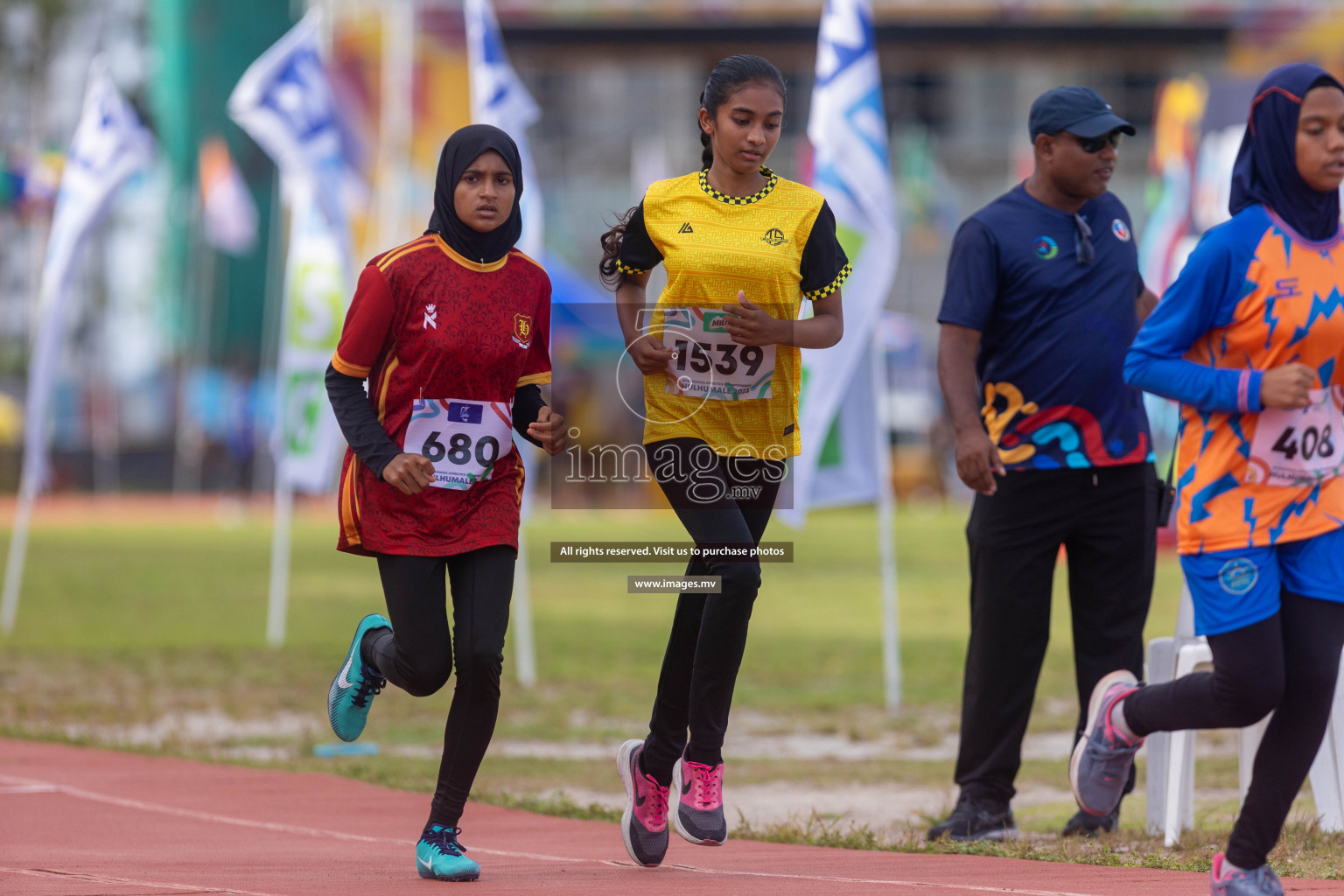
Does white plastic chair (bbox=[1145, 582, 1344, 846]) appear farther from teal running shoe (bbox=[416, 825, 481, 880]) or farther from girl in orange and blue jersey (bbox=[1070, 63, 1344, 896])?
teal running shoe (bbox=[416, 825, 481, 880])

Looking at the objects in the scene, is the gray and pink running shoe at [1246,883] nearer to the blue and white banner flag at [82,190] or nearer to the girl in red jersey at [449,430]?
the girl in red jersey at [449,430]

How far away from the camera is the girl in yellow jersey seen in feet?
16.5

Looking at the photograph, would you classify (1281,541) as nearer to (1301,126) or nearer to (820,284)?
(1301,126)

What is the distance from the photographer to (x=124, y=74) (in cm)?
5522

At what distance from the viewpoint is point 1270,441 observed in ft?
13.8

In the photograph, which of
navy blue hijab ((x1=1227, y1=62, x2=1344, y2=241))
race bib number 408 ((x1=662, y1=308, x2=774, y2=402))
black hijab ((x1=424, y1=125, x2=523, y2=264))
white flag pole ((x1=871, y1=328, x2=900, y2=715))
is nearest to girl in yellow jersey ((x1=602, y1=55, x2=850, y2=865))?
race bib number 408 ((x1=662, y1=308, x2=774, y2=402))

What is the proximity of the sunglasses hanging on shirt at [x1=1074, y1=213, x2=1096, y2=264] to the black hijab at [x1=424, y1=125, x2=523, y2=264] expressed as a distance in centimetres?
198

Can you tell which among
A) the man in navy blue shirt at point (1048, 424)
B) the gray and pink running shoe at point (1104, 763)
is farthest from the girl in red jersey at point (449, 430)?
the gray and pink running shoe at point (1104, 763)

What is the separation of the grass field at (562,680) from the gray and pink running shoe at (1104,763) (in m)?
0.44

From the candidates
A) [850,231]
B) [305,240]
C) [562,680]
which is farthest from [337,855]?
[305,240]

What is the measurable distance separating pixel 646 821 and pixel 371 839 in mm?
1251

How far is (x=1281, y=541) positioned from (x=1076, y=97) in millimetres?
2151

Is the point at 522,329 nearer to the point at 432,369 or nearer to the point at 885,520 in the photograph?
the point at 432,369

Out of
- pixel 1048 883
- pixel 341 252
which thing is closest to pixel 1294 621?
pixel 1048 883
